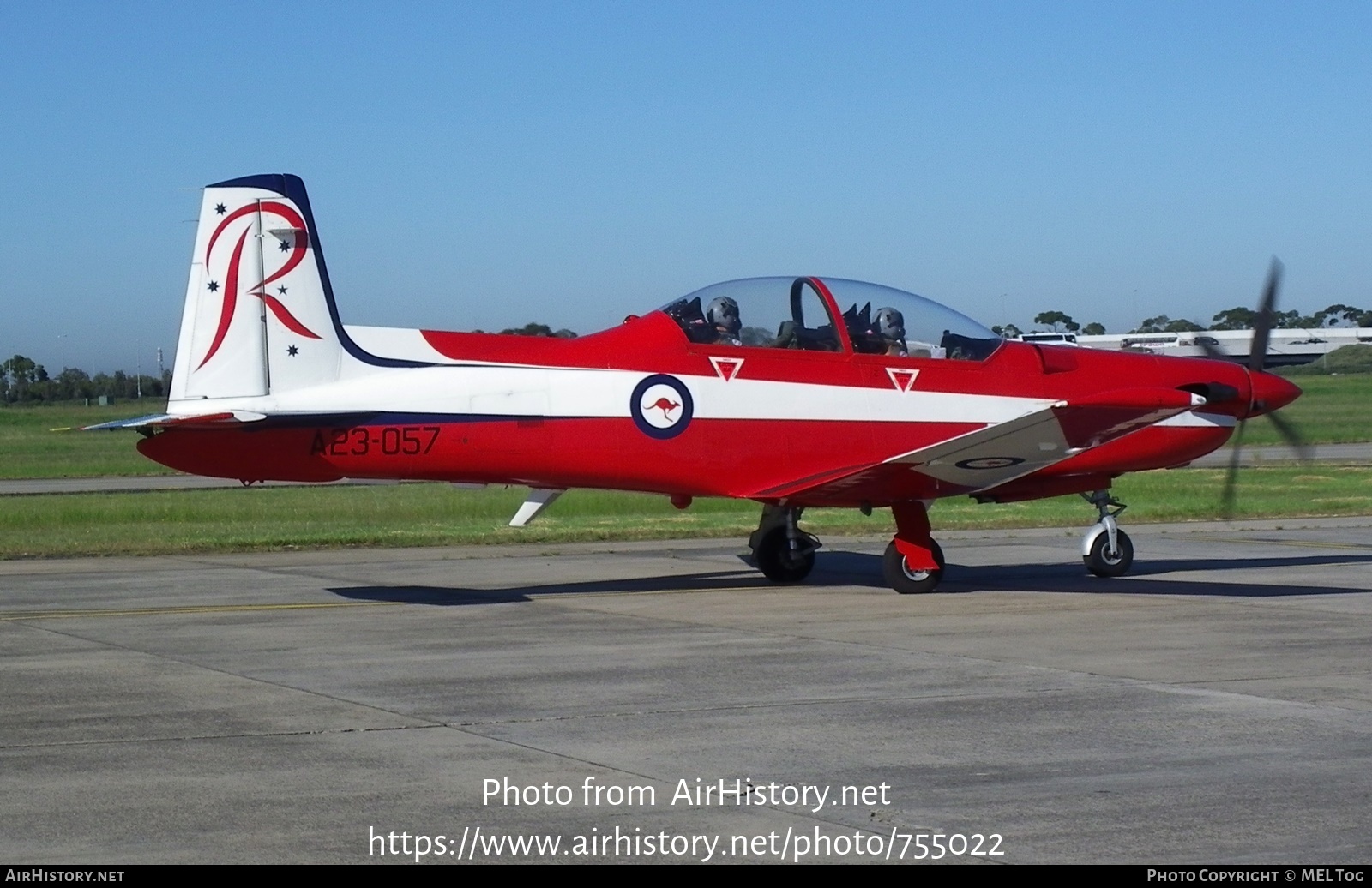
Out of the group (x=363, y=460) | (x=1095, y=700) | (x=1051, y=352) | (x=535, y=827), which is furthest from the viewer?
(x=1051, y=352)

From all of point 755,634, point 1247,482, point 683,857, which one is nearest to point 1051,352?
point 755,634

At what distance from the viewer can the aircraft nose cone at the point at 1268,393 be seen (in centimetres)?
1448

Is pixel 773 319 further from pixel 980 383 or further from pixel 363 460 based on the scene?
pixel 363 460

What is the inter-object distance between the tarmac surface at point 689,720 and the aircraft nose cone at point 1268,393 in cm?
170

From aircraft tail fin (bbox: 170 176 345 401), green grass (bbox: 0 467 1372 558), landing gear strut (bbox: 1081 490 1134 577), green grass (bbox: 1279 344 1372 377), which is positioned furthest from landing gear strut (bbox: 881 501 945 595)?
green grass (bbox: 1279 344 1372 377)

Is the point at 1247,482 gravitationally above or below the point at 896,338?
below

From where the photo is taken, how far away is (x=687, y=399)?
13.4m

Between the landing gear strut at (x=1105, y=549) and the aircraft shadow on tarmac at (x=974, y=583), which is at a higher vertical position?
the landing gear strut at (x=1105, y=549)

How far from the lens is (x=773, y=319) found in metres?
13.6

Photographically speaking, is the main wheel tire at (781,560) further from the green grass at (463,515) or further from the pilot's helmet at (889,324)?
the green grass at (463,515)

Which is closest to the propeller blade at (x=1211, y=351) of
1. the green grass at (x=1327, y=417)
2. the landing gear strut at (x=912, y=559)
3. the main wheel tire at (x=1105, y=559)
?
the main wheel tire at (x=1105, y=559)

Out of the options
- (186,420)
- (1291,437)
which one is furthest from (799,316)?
(186,420)

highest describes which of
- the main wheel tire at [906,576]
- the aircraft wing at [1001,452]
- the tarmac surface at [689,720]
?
the aircraft wing at [1001,452]

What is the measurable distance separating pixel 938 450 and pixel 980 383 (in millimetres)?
1263
